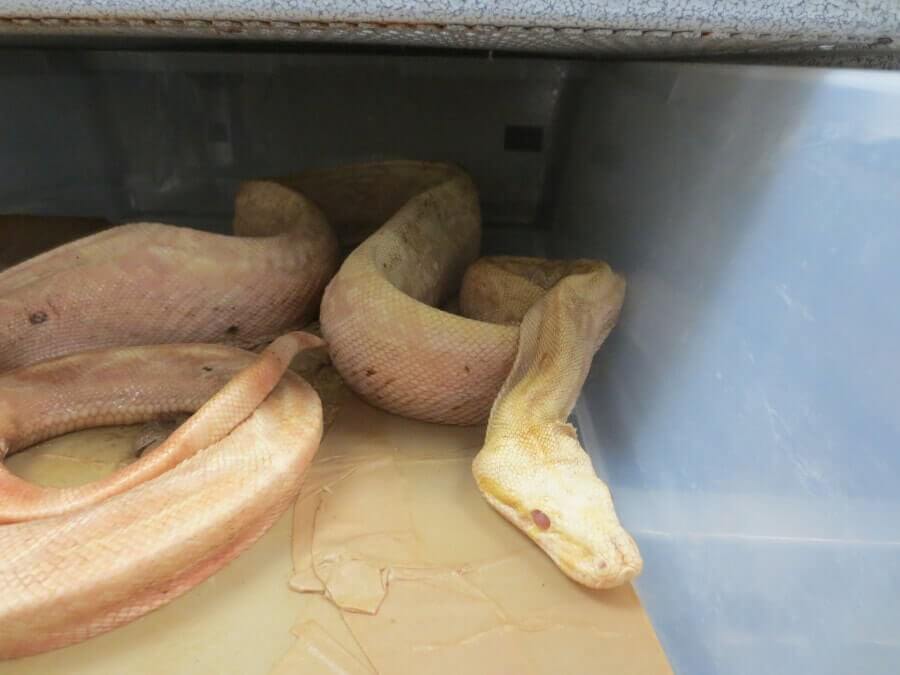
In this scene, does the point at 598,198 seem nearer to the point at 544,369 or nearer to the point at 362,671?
the point at 544,369

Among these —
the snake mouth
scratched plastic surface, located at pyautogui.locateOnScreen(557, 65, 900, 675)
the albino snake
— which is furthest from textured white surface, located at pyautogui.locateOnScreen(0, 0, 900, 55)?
the snake mouth

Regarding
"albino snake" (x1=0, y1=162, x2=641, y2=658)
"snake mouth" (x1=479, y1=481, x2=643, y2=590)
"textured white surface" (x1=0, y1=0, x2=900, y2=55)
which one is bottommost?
"snake mouth" (x1=479, y1=481, x2=643, y2=590)

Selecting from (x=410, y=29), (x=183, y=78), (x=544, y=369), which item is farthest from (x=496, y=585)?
(x=183, y=78)

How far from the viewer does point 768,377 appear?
125 cm

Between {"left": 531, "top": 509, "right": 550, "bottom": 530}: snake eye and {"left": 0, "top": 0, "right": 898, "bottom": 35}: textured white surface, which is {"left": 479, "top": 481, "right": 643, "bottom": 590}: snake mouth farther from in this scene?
{"left": 0, "top": 0, "right": 898, "bottom": 35}: textured white surface

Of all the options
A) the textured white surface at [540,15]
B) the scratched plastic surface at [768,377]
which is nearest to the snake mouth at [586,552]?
the scratched plastic surface at [768,377]

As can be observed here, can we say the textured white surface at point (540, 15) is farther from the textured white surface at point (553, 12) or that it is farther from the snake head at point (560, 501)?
the snake head at point (560, 501)

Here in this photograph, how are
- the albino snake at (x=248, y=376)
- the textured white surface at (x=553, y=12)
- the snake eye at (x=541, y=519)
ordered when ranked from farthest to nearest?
the snake eye at (x=541, y=519), the albino snake at (x=248, y=376), the textured white surface at (x=553, y=12)

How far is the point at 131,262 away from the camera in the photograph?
2.04 metres

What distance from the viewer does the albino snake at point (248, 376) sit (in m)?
1.32

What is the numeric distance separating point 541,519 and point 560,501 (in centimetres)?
7

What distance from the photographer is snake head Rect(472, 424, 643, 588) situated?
1.39 metres

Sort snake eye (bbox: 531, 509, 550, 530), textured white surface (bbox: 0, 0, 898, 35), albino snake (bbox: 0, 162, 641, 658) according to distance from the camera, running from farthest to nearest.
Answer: snake eye (bbox: 531, 509, 550, 530) < albino snake (bbox: 0, 162, 641, 658) < textured white surface (bbox: 0, 0, 898, 35)

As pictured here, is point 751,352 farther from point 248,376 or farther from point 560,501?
point 248,376
